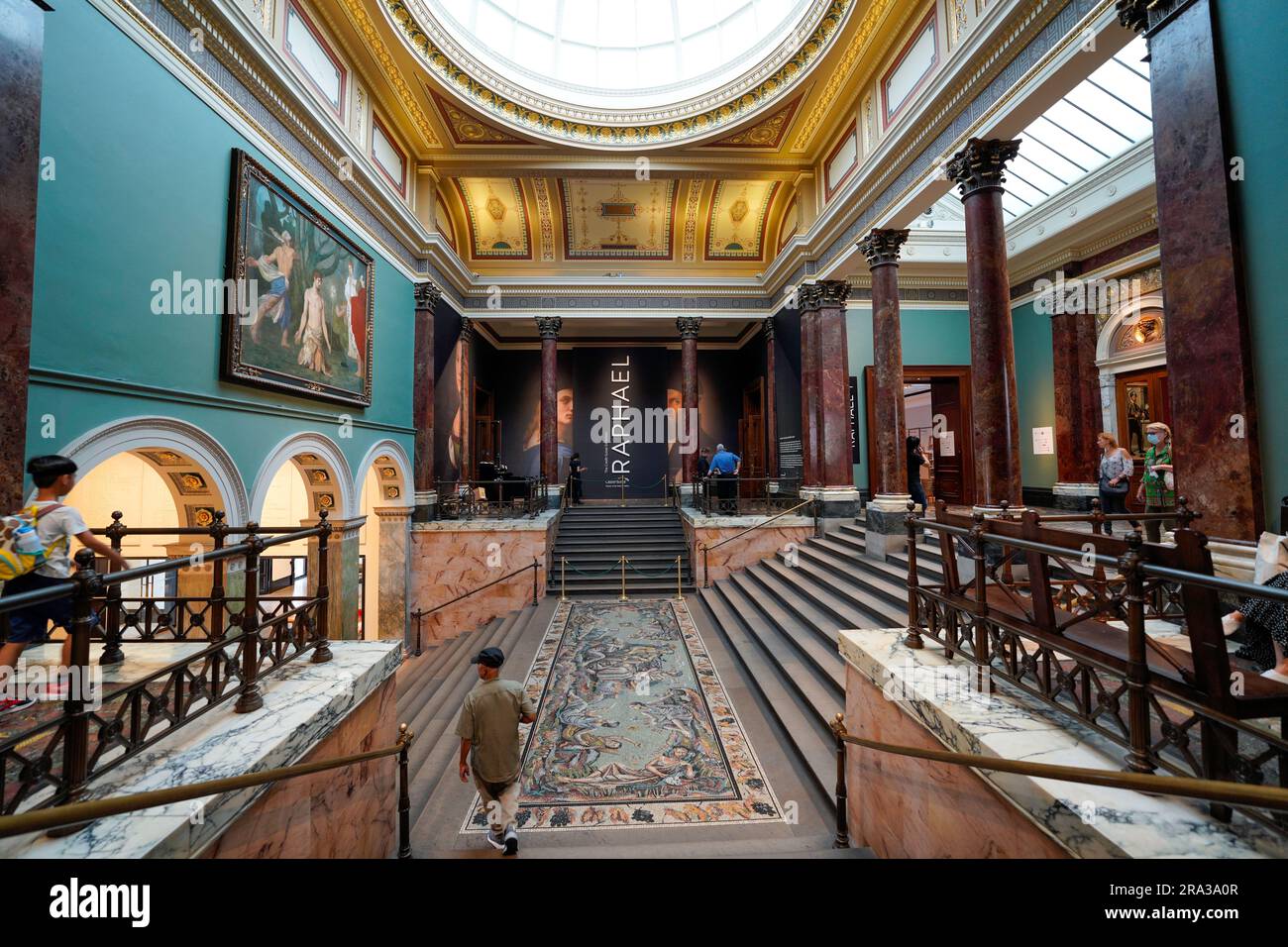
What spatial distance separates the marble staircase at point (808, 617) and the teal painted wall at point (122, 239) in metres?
6.22

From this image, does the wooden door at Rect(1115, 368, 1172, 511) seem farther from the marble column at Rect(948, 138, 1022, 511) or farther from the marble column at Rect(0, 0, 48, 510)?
the marble column at Rect(0, 0, 48, 510)

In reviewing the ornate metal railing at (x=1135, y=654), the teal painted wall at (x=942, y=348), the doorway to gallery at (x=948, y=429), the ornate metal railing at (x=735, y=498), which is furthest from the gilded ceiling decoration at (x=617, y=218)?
the ornate metal railing at (x=1135, y=654)

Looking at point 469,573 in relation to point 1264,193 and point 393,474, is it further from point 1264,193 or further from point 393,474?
point 1264,193

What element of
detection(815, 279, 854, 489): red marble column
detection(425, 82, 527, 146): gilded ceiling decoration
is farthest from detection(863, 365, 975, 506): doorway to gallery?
detection(425, 82, 527, 146): gilded ceiling decoration

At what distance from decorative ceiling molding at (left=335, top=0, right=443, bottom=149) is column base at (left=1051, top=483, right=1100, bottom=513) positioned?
1388 cm

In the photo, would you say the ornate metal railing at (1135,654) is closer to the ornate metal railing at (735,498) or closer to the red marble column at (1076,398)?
the ornate metal railing at (735,498)

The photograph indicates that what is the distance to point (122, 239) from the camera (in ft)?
13.8

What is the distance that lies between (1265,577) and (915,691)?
190 cm

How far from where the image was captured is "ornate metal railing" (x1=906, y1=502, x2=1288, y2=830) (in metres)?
1.71

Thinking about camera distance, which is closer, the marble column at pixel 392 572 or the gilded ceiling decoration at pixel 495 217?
the marble column at pixel 392 572

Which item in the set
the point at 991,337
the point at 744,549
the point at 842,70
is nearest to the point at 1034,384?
the point at 991,337

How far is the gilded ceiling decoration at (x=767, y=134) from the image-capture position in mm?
9445

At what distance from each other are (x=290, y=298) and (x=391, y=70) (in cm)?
484
